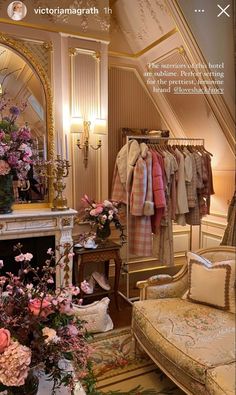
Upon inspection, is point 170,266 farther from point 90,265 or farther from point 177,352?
point 177,352

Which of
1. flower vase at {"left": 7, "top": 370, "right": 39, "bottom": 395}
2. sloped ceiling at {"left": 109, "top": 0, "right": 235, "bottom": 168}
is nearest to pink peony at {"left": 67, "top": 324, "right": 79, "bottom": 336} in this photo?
flower vase at {"left": 7, "top": 370, "right": 39, "bottom": 395}

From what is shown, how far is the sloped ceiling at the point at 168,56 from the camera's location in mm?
916

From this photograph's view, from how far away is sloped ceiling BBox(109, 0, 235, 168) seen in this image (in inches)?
36.1

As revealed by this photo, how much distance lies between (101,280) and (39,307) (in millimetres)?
1677

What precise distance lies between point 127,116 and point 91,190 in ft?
2.53

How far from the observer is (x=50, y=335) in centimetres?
76

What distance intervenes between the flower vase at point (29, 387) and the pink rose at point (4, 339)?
131mm

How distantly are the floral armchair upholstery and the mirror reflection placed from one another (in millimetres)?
1104

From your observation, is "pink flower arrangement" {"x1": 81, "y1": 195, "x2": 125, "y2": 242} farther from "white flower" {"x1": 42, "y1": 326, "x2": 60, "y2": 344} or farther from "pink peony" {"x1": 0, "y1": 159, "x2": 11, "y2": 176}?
"white flower" {"x1": 42, "y1": 326, "x2": 60, "y2": 344}

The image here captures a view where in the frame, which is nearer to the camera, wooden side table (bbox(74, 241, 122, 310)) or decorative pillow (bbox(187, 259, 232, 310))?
decorative pillow (bbox(187, 259, 232, 310))

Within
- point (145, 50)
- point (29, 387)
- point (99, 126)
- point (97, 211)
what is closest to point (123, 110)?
point (99, 126)

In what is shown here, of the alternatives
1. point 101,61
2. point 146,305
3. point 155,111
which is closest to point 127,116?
point 155,111

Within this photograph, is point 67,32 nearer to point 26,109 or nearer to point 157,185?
point 26,109

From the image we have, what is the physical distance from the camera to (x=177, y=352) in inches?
50.8
